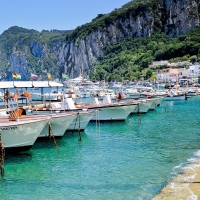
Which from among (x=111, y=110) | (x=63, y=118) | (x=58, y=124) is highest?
(x=63, y=118)

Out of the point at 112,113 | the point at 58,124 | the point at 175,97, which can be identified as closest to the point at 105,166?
the point at 58,124

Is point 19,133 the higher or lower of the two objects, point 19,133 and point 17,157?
the higher

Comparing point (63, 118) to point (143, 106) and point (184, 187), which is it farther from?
point (143, 106)

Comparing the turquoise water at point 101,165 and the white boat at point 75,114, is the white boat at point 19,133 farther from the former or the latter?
the white boat at point 75,114

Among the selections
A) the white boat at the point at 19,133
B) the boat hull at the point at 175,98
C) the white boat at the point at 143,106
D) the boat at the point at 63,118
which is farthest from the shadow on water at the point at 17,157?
the boat hull at the point at 175,98

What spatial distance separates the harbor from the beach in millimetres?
46

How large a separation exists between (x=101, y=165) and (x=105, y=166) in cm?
37

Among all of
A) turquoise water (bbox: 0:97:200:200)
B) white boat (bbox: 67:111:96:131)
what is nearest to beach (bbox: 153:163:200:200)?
turquoise water (bbox: 0:97:200:200)

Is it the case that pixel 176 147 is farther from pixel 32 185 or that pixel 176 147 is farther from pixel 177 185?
pixel 32 185

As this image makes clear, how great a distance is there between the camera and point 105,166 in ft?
69.1

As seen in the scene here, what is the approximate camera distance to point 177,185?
672 inches

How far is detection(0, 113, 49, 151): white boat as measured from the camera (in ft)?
73.4

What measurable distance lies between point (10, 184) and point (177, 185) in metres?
9.03

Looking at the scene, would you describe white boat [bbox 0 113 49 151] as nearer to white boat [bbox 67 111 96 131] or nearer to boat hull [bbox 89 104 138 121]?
Answer: white boat [bbox 67 111 96 131]
